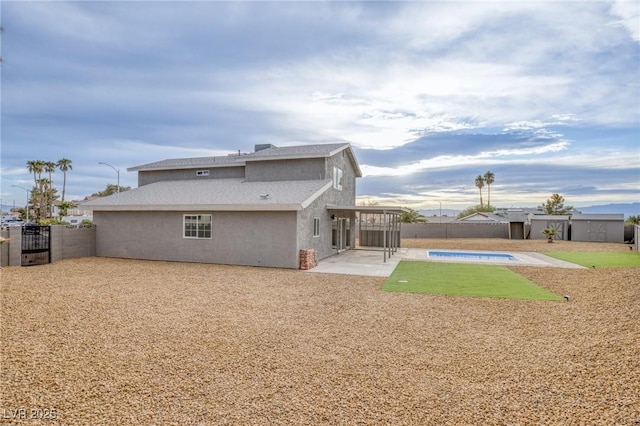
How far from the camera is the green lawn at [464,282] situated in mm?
9656

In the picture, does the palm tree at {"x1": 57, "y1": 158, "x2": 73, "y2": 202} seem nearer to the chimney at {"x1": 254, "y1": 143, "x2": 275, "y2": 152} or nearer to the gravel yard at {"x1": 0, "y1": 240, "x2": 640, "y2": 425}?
the chimney at {"x1": 254, "y1": 143, "x2": 275, "y2": 152}

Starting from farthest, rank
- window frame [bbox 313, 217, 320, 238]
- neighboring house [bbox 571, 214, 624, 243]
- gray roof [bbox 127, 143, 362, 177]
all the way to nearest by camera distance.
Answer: neighboring house [bbox 571, 214, 624, 243], gray roof [bbox 127, 143, 362, 177], window frame [bbox 313, 217, 320, 238]

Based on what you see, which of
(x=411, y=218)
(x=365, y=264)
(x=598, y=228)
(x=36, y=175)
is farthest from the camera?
(x=36, y=175)

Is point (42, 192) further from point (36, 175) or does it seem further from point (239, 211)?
point (239, 211)

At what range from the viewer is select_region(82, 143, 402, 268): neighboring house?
46.5ft

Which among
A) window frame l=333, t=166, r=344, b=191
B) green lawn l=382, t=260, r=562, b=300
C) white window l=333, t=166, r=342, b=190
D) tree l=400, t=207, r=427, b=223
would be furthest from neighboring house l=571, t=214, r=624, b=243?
white window l=333, t=166, r=342, b=190

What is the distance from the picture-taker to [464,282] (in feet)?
37.1

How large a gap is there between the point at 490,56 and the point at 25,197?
5508 centimetres

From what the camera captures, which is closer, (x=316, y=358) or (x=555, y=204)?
(x=316, y=358)

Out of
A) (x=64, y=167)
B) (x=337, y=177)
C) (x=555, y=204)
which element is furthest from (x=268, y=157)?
(x=555, y=204)

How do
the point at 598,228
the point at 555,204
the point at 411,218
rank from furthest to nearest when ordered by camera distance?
the point at 555,204 → the point at 411,218 → the point at 598,228

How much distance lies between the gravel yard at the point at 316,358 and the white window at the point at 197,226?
19.8ft

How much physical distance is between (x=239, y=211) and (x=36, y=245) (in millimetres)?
8845

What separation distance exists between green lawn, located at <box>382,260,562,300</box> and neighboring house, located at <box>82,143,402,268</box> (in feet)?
14.5
